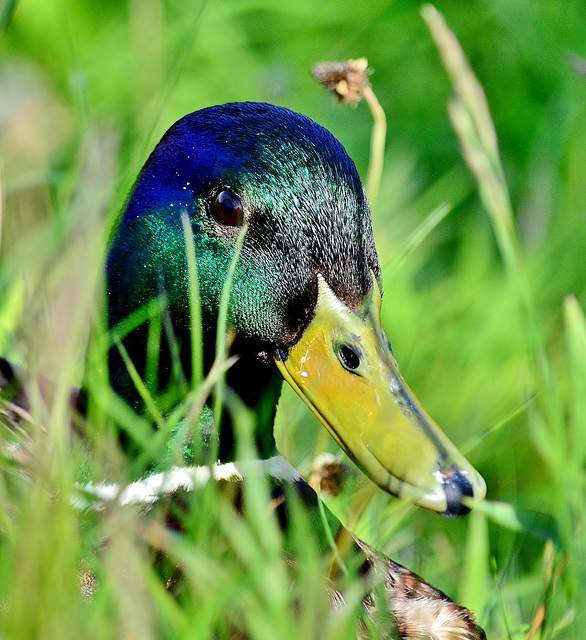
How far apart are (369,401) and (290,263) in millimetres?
271

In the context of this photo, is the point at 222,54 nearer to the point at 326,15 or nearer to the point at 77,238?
the point at 326,15

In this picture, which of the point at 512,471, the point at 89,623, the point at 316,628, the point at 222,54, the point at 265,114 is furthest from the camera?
the point at 222,54

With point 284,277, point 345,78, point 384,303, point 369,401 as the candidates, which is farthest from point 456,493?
point 384,303

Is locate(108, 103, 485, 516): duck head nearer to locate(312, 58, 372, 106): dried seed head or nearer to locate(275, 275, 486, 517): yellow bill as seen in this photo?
locate(275, 275, 486, 517): yellow bill

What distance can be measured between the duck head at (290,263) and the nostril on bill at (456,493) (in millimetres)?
83

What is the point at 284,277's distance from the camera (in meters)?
1.73

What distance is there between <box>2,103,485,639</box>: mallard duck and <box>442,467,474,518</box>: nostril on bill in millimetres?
56

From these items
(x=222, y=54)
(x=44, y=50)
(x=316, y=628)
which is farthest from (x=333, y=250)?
(x=44, y=50)

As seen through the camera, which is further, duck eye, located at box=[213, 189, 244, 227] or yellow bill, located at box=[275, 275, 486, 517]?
duck eye, located at box=[213, 189, 244, 227]

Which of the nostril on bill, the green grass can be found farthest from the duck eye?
the nostril on bill

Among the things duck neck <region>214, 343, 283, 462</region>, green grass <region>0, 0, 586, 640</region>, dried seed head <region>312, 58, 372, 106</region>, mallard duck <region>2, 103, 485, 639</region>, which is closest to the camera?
green grass <region>0, 0, 586, 640</region>

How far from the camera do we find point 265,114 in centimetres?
177

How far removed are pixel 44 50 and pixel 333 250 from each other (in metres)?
2.70

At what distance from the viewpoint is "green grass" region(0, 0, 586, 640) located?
125 centimetres
